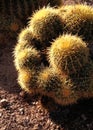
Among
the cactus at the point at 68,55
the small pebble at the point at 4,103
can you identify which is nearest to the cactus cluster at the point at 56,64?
the cactus at the point at 68,55

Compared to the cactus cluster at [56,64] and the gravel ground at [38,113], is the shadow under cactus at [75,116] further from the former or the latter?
the cactus cluster at [56,64]

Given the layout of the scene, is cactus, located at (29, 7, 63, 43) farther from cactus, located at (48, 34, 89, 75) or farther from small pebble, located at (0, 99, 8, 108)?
small pebble, located at (0, 99, 8, 108)

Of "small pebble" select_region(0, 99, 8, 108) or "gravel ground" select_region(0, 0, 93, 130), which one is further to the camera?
"small pebble" select_region(0, 99, 8, 108)

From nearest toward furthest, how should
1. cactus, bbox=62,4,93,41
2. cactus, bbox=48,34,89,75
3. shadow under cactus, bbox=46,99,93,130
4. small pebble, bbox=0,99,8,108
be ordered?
cactus, bbox=48,34,89,75 < shadow under cactus, bbox=46,99,93,130 < cactus, bbox=62,4,93,41 < small pebble, bbox=0,99,8,108

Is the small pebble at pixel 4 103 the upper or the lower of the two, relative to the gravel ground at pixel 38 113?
upper

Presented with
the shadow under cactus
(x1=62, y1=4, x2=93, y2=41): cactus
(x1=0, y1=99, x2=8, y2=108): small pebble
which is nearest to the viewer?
the shadow under cactus

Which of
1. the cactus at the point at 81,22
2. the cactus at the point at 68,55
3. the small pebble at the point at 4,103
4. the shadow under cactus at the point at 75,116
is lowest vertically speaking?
the shadow under cactus at the point at 75,116

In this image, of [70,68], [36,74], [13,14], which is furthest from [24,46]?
[13,14]

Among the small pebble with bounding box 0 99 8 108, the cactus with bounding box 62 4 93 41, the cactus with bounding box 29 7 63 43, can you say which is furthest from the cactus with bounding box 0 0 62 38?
the small pebble with bounding box 0 99 8 108

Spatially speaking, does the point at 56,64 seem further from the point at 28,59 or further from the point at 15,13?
the point at 15,13

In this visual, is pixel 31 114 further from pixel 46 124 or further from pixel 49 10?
pixel 49 10
